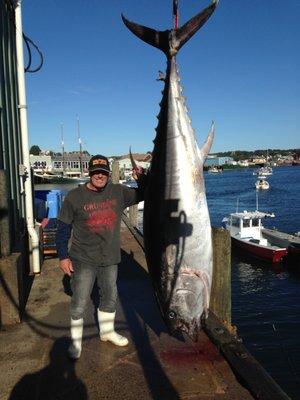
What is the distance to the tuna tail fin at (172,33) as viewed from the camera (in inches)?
101

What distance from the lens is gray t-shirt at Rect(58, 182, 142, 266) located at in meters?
3.22

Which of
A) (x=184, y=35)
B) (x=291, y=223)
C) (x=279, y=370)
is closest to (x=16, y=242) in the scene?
(x=184, y=35)

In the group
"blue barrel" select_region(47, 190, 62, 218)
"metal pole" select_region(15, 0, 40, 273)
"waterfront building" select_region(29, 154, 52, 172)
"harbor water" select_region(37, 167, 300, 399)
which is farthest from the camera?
"waterfront building" select_region(29, 154, 52, 172)

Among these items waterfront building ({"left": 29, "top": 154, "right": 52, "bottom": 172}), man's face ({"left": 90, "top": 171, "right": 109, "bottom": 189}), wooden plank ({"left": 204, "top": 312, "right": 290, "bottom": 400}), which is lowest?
wooden plank ({"left": 204, "top": 312, "right": 290, "bottom": 400})

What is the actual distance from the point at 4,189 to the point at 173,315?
2187 millimetres

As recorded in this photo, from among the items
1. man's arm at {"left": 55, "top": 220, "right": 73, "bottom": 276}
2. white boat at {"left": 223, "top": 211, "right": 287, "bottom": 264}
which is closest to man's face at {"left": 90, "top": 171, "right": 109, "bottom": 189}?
man's arm at {"left": 55, "top": 220, "right": 73, "bottom": 276}

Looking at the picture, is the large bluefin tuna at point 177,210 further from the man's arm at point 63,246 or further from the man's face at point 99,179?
the man's arm at point 63,246

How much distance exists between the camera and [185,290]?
2.57 meters

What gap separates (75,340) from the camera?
323 cm

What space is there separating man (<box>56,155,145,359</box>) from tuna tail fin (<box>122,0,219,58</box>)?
3.18 feet

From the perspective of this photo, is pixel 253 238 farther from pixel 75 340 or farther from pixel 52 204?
pixel 75 340

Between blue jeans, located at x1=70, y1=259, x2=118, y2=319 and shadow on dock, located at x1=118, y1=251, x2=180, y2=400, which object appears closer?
shadow on dock, located at x1=118, y1=251, x2=180, y2=400

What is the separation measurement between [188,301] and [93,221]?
3.52 ft

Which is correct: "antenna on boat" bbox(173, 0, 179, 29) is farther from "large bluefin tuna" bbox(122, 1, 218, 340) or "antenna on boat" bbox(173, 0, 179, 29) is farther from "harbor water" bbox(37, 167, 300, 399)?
"harbor water" bbox(37, 167, 300, 399)
